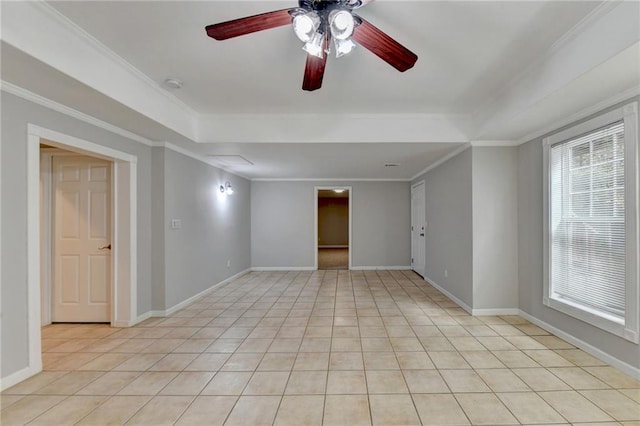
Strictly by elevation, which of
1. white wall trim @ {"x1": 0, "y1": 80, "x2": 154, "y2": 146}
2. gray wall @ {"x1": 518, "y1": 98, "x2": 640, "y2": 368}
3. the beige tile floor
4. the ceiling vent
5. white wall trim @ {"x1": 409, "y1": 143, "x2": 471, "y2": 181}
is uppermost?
white wall trim @ {"x1": 0, "y1": 80, "x2": 154, "y2": 146}

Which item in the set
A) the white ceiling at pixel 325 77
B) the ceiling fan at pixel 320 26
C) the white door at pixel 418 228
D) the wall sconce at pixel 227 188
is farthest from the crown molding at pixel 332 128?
the white door at pixel 418 228

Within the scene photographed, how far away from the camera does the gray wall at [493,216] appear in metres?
3.88

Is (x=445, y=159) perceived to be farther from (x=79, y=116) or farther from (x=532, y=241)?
(x=79, y=116)

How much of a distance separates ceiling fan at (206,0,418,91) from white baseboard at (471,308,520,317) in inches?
131

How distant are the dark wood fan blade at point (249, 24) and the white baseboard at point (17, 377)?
2.81 meters

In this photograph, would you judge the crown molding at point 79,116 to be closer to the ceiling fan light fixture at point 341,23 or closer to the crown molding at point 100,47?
the crown molding at point 100,47

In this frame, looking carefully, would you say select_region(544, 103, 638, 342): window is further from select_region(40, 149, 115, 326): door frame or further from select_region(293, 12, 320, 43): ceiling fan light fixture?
select_region(40, 149, 115, 326): door frame

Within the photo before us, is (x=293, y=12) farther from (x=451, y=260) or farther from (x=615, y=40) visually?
(x=451, y=260)

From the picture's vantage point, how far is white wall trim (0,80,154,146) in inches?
88.2

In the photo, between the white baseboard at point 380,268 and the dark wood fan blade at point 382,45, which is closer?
the dark wood fan blade at point 382,45

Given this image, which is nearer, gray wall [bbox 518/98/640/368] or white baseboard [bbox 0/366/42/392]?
white baseboard [bbox 0/366/42/392]

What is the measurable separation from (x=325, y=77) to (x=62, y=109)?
230 centimetres

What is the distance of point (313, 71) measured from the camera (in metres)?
2.04

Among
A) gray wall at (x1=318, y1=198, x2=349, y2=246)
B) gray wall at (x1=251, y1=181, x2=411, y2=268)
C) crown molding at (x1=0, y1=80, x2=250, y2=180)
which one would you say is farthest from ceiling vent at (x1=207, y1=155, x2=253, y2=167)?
gray wall at (x1=318, y1=198, x2=349, y2=246)
